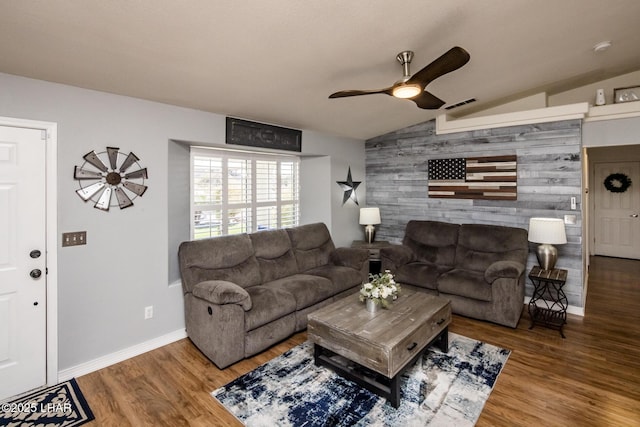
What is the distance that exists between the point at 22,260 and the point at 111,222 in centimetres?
63

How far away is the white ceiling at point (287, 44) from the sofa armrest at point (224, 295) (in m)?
1.75

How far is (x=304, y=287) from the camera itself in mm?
3383

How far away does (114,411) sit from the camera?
2201 mm

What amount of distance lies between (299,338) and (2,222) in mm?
2586

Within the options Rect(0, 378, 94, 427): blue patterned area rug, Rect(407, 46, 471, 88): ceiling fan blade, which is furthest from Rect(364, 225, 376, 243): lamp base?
Rect(0, 378, 94, 427): blue patterned area rug

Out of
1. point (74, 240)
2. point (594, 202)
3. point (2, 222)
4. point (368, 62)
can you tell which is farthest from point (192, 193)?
point (594, 202)

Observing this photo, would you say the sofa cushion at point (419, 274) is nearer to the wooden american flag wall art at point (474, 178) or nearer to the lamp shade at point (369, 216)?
the lamp shade at point (369, 216)

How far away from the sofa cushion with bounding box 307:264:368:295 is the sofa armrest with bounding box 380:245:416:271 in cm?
47

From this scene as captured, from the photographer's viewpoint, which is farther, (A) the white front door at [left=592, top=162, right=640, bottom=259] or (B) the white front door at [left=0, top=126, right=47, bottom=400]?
(A) the white front door at [left=592, top=162, right=640, bottom=259]

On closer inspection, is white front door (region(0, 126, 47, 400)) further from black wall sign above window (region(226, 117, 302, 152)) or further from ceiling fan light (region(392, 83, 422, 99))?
ceiling fan light (region(392, 83, 422, 99))

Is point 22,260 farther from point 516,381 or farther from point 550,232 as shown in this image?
point 550,232

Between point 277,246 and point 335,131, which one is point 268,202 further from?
point 335,131

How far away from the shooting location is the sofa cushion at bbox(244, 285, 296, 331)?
9.19 ft

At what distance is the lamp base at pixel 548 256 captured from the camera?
3.61 meters
